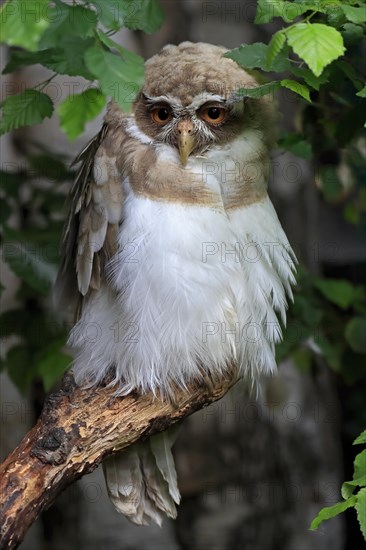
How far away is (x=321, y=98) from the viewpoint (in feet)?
8.87

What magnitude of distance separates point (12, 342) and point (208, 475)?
112 centimetres

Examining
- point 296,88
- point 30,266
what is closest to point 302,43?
point 296,88

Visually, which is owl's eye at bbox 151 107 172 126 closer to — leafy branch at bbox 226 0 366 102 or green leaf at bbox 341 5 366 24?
leafy branch at bbox 226 0 366 102

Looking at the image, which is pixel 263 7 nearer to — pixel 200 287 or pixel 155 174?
pixel 155 174

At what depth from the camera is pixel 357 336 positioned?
2939mm

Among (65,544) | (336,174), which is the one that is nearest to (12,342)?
(65,544)

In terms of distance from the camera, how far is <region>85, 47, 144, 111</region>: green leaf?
1615mm

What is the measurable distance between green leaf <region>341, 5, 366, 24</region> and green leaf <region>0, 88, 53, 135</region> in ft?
2.74

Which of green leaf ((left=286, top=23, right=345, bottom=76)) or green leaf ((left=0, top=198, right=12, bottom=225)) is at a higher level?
green leaf ((left=286, top=23, right=345, bottom=76))

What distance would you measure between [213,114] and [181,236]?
0.36 metres

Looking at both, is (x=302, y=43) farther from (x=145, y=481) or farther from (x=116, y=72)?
(x=145, y=481)

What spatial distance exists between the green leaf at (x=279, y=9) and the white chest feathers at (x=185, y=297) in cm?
57

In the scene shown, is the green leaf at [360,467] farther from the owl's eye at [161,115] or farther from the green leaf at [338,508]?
the owl's eye at [161,115]

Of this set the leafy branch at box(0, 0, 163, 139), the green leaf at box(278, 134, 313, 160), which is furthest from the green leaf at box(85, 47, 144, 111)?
the green leaf at box(278, 134, 313, 160)
